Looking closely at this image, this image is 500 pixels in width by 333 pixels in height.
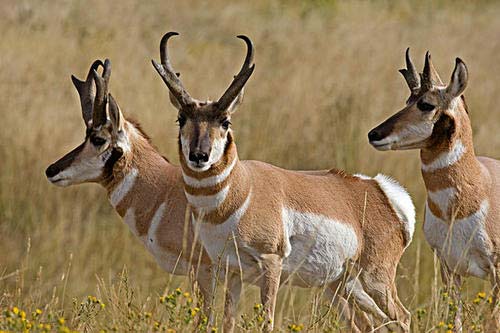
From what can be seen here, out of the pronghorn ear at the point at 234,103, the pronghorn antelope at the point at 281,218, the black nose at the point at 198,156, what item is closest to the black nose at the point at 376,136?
the pronghorn antelope at the point at 281,218

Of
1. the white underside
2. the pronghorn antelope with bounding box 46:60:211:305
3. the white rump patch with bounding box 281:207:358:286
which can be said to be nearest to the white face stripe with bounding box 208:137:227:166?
the white underside

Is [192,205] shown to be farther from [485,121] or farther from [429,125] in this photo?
[485,121]

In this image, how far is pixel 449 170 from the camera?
643 cm

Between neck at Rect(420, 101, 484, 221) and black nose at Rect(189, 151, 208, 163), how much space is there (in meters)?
1.37

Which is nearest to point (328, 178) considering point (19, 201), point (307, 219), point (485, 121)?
point (307, 219)

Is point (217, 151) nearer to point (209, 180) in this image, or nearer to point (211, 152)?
point (211, 152)

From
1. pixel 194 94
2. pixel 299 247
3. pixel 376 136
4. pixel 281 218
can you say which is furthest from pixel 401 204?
pixel 194 94

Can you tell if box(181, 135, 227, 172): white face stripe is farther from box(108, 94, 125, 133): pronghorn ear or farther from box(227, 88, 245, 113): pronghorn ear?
box(108, 94, 125, 133): pronghorn ear

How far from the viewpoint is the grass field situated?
9.29 metres

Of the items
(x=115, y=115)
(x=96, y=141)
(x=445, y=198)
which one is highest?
(x=115, y=115)

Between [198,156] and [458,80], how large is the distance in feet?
5.17

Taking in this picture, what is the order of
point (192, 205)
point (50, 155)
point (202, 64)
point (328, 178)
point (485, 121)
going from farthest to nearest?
point (202, 64) < point (485, 121) < point (50, 155) < point (328, 178) < point (192, 205)

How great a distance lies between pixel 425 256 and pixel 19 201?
347 centimetres

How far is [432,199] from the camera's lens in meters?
6.47
